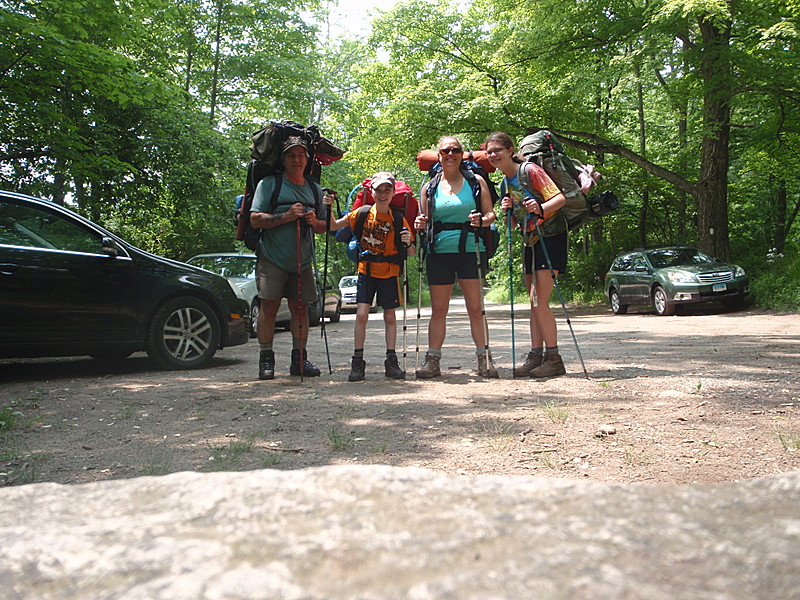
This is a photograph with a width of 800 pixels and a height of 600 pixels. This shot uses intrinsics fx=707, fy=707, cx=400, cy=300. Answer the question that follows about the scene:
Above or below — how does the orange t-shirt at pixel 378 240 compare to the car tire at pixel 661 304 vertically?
above

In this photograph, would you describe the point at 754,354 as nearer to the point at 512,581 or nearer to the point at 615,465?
the point at 615,465

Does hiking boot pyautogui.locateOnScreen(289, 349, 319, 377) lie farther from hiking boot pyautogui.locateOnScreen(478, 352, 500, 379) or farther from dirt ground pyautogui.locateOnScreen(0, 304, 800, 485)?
hiking boot pyautogui.locateOnScreen(478, 352, 500, 379)

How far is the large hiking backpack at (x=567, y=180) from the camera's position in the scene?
6.08 m

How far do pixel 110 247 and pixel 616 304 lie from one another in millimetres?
14523

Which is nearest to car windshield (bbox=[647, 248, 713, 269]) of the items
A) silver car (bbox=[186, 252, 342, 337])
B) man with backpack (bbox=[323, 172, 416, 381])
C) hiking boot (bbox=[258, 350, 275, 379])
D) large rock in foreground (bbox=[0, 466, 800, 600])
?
silver car (bbox=[186, 252, 342, 337])

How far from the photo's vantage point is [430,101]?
19453mm

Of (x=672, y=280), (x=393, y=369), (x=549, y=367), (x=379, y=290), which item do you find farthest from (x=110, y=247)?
(x=672, y=280)

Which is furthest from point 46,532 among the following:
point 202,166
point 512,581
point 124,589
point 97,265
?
point 202,166

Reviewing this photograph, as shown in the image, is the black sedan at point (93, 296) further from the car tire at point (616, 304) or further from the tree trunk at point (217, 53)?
the tree trunk at point (217, 53)

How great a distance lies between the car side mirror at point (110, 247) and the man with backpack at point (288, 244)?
1.60m

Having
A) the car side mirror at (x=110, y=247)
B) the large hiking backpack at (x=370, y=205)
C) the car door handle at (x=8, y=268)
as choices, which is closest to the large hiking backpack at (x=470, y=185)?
the large hiking backpack at (x=370, y=205)

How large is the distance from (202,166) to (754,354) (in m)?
14.2

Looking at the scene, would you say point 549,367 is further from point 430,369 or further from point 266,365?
point 266,365

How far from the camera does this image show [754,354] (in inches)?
289
